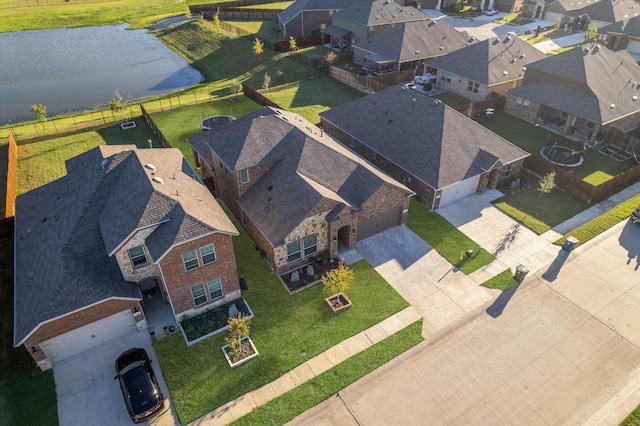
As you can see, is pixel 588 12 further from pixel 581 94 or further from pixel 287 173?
pixel 287 173

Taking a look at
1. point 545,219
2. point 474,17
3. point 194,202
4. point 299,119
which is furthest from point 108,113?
point 474,17

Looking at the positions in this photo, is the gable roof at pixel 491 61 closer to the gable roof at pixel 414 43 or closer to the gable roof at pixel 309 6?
the gable roof at pixel 414 43

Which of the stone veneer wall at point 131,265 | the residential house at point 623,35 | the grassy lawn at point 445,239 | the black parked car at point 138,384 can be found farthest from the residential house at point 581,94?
the black parked car at point 138,384

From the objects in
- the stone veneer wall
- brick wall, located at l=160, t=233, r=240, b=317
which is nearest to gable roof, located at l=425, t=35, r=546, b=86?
brick wall, located at l=160, t=233, r=240, b=317

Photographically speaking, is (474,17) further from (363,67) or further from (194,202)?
(194,202)

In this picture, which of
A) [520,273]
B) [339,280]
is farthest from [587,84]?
[339,280]

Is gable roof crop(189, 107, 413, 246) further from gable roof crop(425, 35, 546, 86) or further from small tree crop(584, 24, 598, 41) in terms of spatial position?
small tree crop(584, 24, 598, 41)
